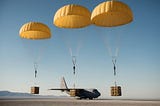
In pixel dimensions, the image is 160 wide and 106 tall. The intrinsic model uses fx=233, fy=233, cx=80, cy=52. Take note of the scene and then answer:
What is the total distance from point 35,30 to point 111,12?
264 inches

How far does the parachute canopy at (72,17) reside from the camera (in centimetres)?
1628

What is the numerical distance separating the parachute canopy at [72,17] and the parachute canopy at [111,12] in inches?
34.6

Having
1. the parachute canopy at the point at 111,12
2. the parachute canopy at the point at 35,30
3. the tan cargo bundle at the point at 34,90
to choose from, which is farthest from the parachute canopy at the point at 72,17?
the tan cargo bundle at the point at 34,90

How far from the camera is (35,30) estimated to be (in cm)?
1895

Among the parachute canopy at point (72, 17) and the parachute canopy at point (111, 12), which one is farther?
the parachute canopy at point (72, 17)

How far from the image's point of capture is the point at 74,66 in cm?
1858

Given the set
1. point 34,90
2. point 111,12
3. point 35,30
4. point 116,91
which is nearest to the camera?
point 111,12

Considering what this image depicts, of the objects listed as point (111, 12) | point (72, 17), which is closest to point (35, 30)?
point (72, 17)

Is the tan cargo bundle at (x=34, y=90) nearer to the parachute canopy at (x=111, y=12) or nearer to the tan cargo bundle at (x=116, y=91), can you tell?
the tan cargo bundle at (x=116, y=91)

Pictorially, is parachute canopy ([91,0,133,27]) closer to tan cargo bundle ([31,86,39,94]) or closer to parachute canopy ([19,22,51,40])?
parachute canopy ([19,22,51,40])

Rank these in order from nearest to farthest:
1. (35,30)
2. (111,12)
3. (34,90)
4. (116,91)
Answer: (111,12) < (116,91) < (35,30) < (34,90)

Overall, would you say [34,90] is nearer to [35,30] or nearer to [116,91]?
[35,30]

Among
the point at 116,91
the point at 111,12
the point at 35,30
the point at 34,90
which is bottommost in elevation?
the point at 34,90

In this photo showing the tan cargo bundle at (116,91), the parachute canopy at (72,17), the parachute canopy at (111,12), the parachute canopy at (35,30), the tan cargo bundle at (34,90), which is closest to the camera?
the parachute canopy at (111,12)
